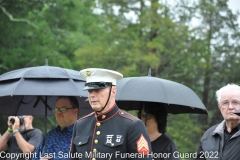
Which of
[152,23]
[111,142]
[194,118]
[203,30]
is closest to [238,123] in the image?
[111,142]

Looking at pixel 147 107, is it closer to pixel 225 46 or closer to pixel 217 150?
pixel 217 150

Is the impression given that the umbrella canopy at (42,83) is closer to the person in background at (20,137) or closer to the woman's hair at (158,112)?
the woman's hair at (158,112)

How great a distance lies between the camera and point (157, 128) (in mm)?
7086

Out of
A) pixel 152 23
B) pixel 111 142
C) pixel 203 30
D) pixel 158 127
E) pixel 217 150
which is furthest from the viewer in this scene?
pixel 203 30

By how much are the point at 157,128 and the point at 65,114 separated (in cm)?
103

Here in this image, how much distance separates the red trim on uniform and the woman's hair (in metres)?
1.56

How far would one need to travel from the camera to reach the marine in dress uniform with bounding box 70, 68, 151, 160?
5.55 meters

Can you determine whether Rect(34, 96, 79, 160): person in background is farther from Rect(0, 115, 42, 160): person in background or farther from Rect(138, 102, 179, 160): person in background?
Rect(0, 115, 42, 160): person in background

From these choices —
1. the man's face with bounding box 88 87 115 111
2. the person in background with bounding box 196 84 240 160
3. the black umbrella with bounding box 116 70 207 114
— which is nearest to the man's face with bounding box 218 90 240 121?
the person in background with bounding box 196 84 240 160

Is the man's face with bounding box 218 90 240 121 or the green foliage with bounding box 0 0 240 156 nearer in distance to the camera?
the man's face with bounding box 218 90 240 121

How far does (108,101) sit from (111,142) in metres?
0.36

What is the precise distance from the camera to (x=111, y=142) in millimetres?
5613

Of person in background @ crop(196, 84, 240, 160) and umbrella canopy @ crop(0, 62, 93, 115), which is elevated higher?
umbrella canopy @ crop(0, 62, 93, 115)

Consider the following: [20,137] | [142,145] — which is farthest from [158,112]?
[20,137]
